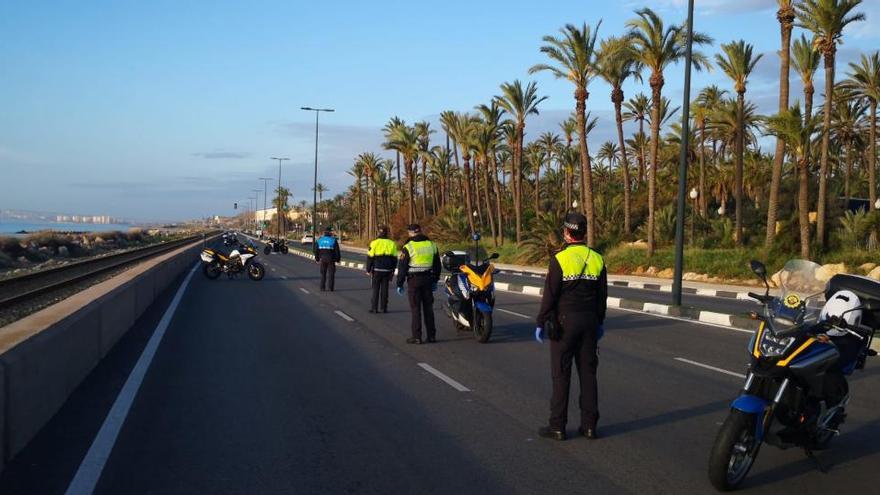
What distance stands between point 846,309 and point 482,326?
22.8ft

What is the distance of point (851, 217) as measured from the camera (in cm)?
3019

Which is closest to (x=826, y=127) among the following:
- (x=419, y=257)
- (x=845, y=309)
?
(x=419, y=257)

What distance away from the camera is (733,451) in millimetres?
5230

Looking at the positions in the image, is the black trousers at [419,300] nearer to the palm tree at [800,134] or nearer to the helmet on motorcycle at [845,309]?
the helmet on motorcycle at [845,309]

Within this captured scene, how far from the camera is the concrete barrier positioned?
582 centimetres

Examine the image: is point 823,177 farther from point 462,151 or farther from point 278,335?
point 462,151

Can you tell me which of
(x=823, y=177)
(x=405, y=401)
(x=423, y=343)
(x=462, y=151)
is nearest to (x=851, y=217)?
(x=823, y=177)

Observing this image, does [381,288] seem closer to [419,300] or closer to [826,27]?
[419,300]

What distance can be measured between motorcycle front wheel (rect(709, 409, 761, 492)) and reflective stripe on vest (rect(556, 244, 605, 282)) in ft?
5.39

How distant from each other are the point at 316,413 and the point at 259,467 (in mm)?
1668

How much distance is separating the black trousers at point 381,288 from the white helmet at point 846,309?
1100cm

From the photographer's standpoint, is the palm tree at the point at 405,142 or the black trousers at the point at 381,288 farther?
the palm tree at the point at 405,142

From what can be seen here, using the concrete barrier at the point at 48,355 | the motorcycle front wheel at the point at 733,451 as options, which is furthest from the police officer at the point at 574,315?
the concrete barrier at the point at 48,355

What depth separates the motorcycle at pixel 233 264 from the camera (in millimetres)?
26781
